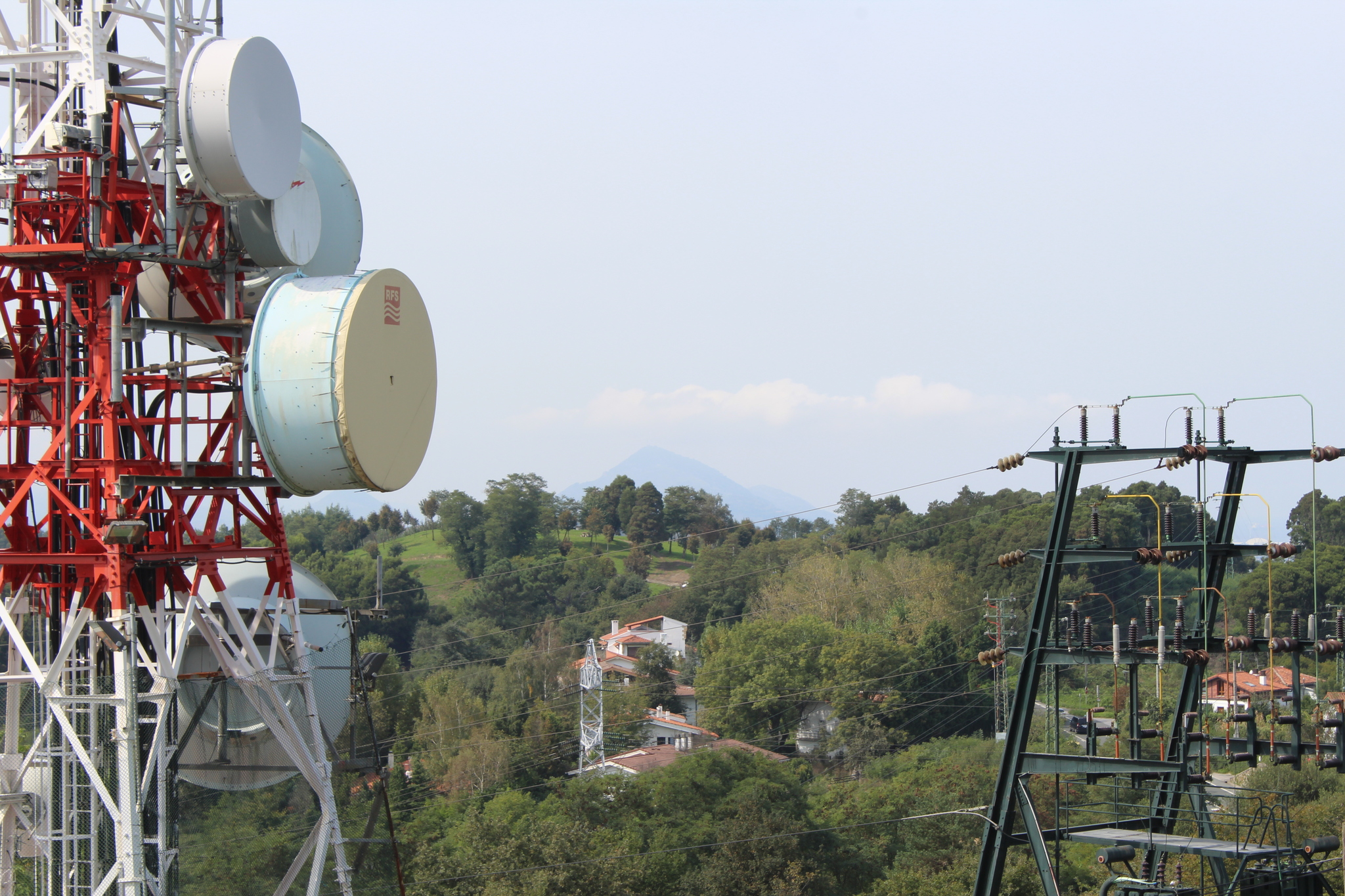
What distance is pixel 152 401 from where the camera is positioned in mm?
17531

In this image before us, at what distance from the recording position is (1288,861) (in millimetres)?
18484

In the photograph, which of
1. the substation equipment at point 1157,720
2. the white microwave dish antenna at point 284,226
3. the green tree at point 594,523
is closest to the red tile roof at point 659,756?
the substation equipment at point 1157,720

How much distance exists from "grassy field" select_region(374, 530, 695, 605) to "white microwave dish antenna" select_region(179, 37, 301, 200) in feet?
368

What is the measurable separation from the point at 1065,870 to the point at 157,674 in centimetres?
4073

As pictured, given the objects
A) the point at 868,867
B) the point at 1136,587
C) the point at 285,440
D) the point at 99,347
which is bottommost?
the point at 868,867

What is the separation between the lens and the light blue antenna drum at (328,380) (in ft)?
49.2

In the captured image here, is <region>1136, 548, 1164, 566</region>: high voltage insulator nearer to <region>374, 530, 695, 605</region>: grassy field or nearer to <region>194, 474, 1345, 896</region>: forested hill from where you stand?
<region>194, 474, 1345, 896</region>: forested hill

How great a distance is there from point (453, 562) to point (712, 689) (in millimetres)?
68847

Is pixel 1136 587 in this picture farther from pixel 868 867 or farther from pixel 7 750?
pixel 7 750

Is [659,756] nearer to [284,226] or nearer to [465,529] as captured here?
[284,226]

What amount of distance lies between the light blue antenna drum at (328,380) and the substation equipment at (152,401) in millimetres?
29

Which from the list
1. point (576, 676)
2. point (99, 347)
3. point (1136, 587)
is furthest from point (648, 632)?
point (99, 347)

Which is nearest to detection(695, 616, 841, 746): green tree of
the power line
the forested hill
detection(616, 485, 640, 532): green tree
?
the forested hill

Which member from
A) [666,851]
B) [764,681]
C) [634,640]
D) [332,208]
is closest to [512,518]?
[634,640]
